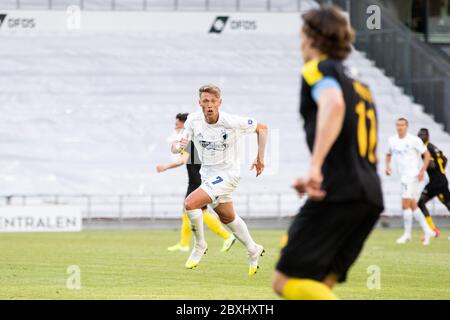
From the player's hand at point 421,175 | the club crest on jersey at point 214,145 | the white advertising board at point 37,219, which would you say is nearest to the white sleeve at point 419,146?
the player's hand at point 421,175

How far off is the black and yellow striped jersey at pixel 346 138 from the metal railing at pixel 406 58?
29095 millimetres

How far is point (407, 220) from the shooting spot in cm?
2273

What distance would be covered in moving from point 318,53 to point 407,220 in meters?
16.2

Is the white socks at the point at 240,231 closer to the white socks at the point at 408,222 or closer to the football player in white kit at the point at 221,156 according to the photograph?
the football player in white kit at the point at 221,156

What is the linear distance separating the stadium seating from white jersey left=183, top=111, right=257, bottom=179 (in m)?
14.0

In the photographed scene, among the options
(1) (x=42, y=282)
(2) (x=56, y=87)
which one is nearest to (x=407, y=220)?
(1) (x=42, y=282)

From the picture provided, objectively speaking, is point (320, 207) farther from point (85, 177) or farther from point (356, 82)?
point (85, 177)

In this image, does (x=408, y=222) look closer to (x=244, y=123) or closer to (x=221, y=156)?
(x=221, y=156)

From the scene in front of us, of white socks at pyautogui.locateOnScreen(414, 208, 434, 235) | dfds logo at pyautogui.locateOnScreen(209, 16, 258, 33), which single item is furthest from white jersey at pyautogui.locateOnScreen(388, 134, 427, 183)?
dfds logo at pyautogui.locateOnScreen(209, 16, 258, 33)

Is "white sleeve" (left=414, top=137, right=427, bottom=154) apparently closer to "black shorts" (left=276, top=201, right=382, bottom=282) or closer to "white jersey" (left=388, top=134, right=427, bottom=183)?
"white jersey" (left=388, top=134, right=427, bottom=183)

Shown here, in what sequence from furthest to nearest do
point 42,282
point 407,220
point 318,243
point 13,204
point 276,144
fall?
1. point 276,144
2. point 13,204
3. point 407,220
4. point 42,282
5. point 318,243

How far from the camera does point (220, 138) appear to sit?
47.3 ft

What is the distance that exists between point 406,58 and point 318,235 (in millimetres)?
31397

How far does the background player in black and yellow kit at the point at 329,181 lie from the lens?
6.84 metres
